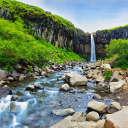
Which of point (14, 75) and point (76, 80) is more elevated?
point (14, 75)

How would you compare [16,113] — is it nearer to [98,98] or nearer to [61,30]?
[98,98]

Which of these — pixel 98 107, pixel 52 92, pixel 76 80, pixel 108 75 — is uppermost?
pixel 108 75

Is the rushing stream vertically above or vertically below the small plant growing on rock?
below

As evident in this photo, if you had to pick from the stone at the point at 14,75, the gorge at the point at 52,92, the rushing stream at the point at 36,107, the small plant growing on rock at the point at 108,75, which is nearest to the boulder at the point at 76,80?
the gorge at the point at 52,92

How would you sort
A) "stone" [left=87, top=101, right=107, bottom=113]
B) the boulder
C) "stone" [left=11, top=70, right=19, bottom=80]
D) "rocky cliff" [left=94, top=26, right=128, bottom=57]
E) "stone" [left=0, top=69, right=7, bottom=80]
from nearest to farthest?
"stone" [left=87, top=101, right=107, bottom=113] < "stone" [left=0, top=69, right=7, bottom=80] < the boulder < "stone" [left=11, top=70, right=19, bottom=80] < "rocky cliff" [left=94, top=26, right=128, bottom=57]

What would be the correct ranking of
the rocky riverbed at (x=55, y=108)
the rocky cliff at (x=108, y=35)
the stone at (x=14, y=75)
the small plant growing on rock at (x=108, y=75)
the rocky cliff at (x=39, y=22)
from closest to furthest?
the rocky riverbed at (x=55, y=108) < the stone at (x=14, y=75) < the small plant growing on rock at (x=108, y=75) < the rocky cliff at (x=39, y=22) < the rocky cliff at (x=108, y=35)

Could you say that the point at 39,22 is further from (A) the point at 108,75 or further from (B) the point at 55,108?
(B) the point at 55,108

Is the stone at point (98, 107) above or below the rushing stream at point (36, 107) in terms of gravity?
above

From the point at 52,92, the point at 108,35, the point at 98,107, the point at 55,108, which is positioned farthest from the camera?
the point at 108,35

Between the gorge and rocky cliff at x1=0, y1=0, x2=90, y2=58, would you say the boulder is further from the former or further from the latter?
rocky cliff at x1=0, y1=0, x2=90, y2=58

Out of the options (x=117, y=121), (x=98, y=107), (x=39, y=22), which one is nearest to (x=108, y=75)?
(x=98, y=107)

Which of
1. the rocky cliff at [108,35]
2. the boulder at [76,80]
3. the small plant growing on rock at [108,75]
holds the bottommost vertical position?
the boulder at [76,80]

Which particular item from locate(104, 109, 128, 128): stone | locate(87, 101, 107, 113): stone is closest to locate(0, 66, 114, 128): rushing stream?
locate(87, 101, 107, 113): stone

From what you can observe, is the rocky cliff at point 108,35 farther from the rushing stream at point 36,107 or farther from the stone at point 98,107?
the stone at point 98,107
